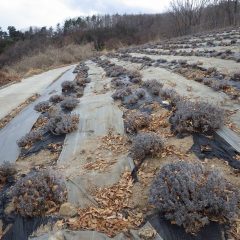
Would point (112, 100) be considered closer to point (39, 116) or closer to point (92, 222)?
point (39, 116)

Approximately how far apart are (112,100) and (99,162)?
179 inches

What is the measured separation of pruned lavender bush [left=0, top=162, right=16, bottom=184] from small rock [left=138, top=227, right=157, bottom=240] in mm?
2956

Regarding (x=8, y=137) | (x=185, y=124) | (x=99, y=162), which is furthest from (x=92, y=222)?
(x=8, y=137)

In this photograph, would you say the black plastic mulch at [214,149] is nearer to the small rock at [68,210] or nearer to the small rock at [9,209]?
the small rock at [68,210]

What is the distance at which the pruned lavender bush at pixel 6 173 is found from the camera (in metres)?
5.98

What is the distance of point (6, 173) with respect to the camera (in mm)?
6062

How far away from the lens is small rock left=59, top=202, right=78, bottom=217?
14.9 ft

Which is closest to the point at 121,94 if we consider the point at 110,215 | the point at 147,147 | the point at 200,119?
the point at 200,119

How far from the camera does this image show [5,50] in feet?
205

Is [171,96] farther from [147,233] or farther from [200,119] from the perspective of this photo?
[147,233]

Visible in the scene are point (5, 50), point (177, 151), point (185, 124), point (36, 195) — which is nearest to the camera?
point (36, 195)

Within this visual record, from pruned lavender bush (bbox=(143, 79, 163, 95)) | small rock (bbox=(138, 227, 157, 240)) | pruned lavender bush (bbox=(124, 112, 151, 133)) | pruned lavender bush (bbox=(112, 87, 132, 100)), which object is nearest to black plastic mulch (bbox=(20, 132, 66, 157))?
pruned lavender bush (bbox=(124, 112, 151, 133))

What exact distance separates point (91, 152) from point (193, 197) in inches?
115

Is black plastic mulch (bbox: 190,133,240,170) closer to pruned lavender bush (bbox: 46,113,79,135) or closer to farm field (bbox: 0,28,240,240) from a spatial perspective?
farm field (bbox: 0,28,240,240)
